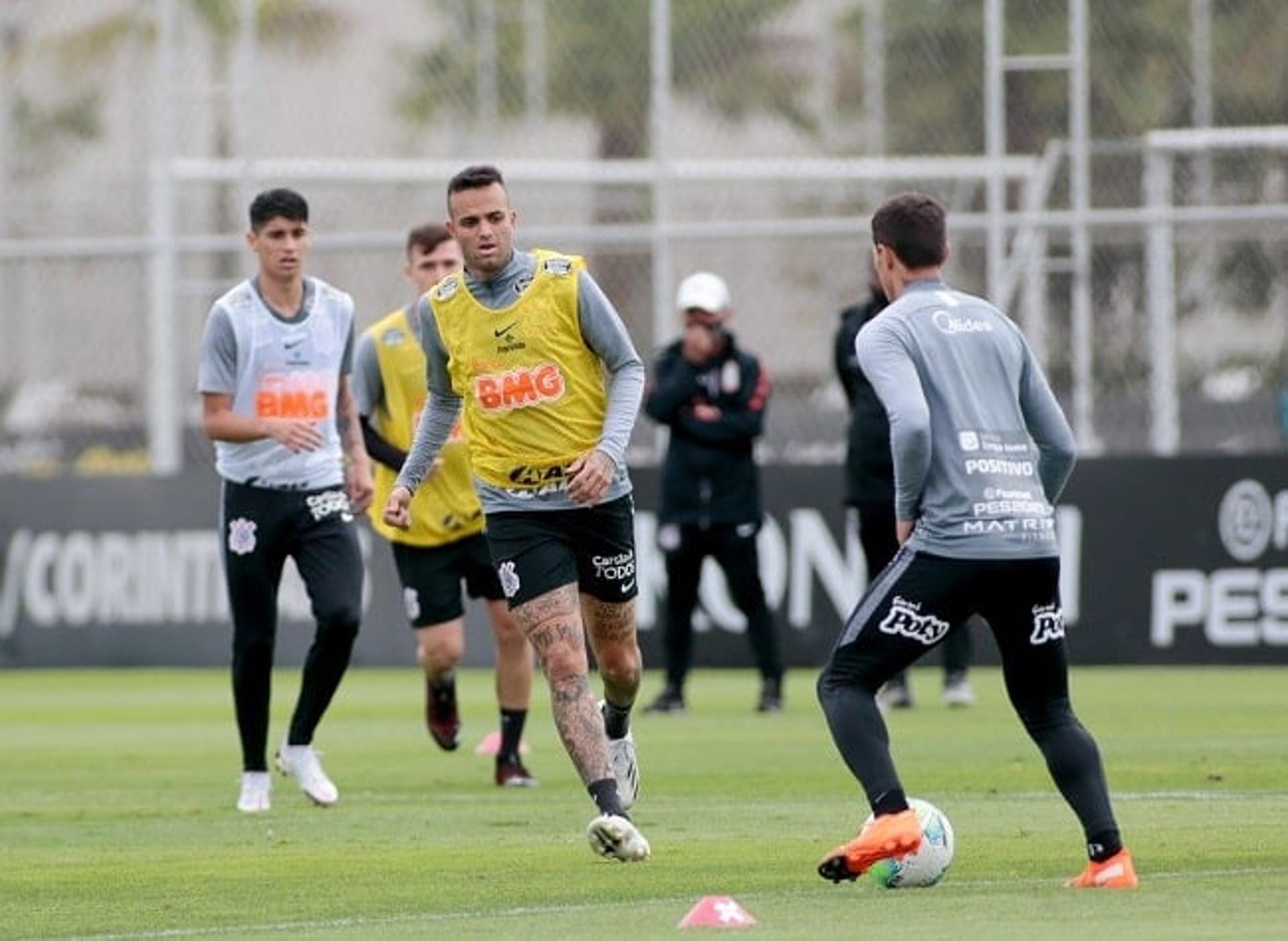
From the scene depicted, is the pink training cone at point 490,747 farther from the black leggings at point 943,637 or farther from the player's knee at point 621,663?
the black leggings at point 943,637

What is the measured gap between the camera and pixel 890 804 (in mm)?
8836

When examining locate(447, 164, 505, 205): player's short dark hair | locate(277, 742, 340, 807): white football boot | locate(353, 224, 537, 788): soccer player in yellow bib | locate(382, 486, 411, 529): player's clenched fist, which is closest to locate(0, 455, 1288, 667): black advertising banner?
locate(353, 224, 537, 788): soccer player in yellow bib

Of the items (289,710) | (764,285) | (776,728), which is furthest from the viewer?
(764,285)

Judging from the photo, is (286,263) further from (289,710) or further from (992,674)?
(992,674)

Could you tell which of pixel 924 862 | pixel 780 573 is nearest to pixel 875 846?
pixel 924 862

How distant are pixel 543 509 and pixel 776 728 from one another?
591 centimetres

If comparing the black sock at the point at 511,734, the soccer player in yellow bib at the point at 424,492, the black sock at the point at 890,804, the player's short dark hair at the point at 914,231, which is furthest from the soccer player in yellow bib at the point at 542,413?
the soccer player in yellow bib at the point at 424,492

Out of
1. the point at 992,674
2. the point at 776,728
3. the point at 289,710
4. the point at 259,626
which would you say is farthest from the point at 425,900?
the point at 992,674

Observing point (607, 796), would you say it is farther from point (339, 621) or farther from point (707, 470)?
point (707, 470)

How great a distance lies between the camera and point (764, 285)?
22391mm

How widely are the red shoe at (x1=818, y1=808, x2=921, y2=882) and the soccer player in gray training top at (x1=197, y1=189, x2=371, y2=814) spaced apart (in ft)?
13.3

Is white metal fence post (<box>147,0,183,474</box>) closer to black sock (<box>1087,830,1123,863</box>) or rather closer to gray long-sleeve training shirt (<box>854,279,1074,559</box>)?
gray long-sleeve training shirt (<box>854,279,1074,559</box>)

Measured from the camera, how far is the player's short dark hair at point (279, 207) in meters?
12.4

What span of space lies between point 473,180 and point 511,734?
3.47m
